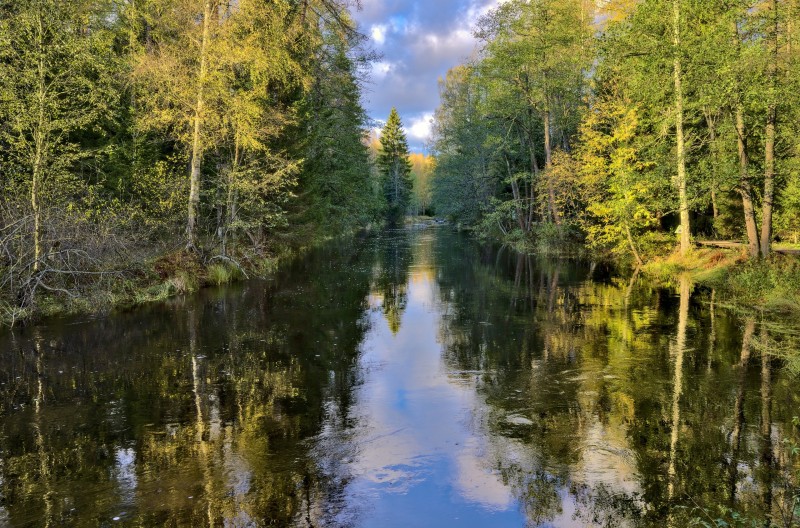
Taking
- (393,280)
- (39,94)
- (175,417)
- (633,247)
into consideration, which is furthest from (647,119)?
(175,417)

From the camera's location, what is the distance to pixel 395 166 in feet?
232

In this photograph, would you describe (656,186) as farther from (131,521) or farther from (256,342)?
(131,521)

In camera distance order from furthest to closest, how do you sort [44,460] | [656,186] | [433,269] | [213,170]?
[433,269] → [213,170] → [656,186] → [44,460]

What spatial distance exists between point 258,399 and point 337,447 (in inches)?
84.4

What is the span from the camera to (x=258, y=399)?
8297 mm

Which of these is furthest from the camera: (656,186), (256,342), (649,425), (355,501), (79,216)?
(656,186)

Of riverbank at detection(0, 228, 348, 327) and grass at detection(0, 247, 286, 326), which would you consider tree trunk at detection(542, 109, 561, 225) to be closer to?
riverbank at detection(0, 228, 348, 327)

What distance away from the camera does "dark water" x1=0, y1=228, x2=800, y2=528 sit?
5.36 m

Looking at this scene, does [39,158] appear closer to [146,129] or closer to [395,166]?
[146,129]

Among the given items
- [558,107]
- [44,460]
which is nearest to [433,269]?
[558,107]

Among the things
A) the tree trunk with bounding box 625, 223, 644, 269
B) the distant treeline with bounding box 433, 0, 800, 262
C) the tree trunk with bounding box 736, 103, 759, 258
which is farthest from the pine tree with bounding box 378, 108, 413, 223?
the tree trunk with bounding box 736, 103, 759, 258

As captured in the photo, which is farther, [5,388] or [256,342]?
[256,342]

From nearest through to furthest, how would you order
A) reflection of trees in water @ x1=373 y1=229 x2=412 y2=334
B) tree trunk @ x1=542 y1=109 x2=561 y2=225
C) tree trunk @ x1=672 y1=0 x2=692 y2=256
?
reflection of trees in water @ x1=373 y1=229 x2=412 y2=334 < tree trunk @ x1=672 y1=0 x2=692 y2=256 < tree trunk @ x1=542 y1=109 x2=561 y2=225

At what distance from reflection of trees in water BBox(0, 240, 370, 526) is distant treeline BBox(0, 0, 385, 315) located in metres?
2.81
